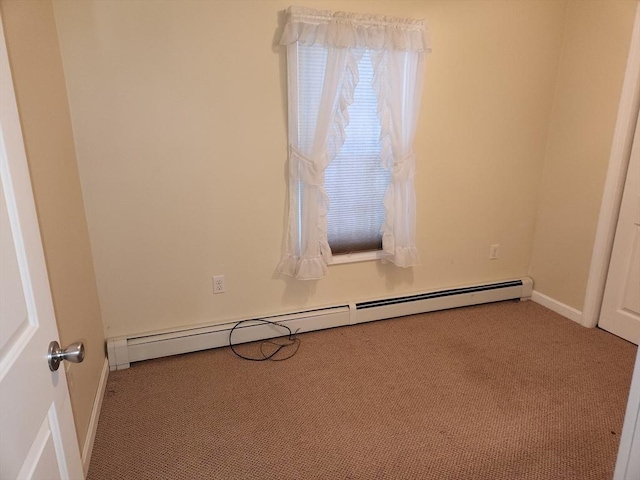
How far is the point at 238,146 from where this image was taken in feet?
7.94

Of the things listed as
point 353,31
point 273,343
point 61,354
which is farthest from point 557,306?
point 61,354

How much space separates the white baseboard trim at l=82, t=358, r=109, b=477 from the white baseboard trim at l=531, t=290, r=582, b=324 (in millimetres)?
3160

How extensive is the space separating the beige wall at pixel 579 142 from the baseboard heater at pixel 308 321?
359 mm

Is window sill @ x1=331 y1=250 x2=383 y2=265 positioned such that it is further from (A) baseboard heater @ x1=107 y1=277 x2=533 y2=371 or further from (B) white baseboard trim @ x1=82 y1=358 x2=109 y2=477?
(B) white baseboard trim @ x1=82 y1=358 x2=109 y2=477

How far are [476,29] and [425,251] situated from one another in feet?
5.16

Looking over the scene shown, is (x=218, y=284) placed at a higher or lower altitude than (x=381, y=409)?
higher

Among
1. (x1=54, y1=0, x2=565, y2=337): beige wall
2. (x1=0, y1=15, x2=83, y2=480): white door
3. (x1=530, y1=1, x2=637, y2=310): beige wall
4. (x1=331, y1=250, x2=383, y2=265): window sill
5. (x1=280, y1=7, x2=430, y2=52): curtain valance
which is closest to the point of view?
(x1=0, y1=15, x2=83, y2=480): white door

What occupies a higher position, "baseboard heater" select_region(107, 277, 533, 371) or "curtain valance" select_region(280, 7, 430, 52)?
"curtain valance" select_region(280, 7, 430, 52)

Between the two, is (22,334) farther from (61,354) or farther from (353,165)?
(353,165)

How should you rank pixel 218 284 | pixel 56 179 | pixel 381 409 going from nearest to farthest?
pixel 56 179, pixel 381 409, pixel 218 284

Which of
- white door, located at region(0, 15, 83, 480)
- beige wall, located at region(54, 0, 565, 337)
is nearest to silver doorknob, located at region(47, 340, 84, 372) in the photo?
white door, located at region(0, 15, 83, 480)

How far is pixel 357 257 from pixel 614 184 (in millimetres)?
1762

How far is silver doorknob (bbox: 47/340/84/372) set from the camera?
0.85 meters

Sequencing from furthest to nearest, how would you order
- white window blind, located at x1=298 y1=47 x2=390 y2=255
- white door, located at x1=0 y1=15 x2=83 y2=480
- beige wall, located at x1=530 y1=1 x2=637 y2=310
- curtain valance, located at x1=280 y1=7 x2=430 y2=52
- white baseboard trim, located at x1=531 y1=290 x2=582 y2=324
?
1. white baseboard trim, located at x1=531 y1=290 x2=582 y2=324
2. beige wall, located at x1=530 y1=1 x2=637 y2=310
3. white window blind, located at x1=298 y1=47 x2=390 y2=255
4. curtain valance, located at x1=280 y1=7 x2=430 y2=52
5. white door, located at x1=0 y1=15 x2=83 y2=480
